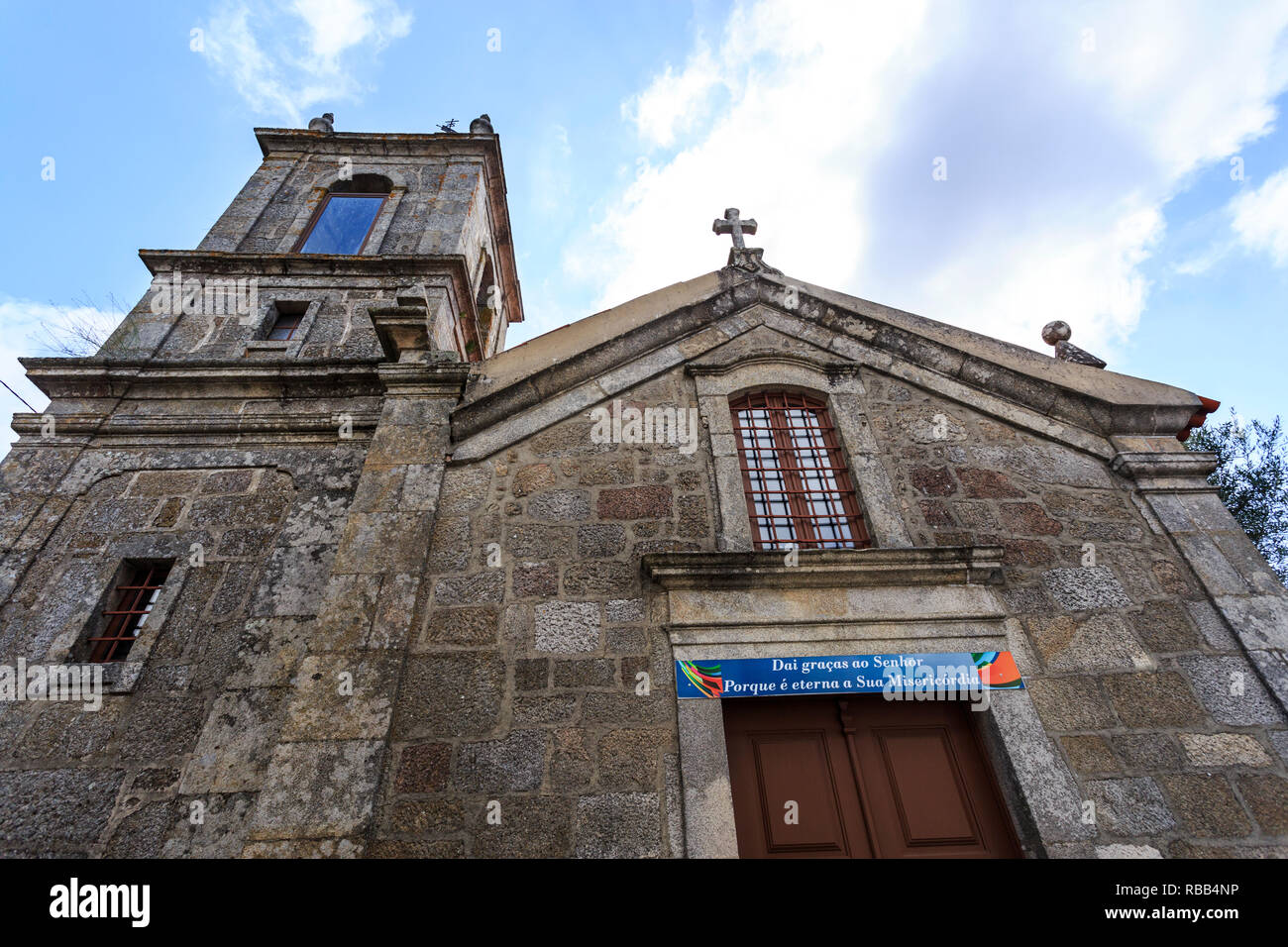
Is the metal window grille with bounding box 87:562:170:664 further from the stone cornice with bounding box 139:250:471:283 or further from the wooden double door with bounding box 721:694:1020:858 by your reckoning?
the stone cornice with bounding box 139:250:471:283

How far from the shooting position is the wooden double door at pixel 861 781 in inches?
141

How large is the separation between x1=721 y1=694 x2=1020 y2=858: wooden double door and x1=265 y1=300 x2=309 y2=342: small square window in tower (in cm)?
→ 729

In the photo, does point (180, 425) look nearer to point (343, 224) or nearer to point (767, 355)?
point (343, 224)

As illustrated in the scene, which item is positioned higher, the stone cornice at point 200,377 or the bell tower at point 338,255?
the bell tower at point 338,255

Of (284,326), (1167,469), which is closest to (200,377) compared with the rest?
(284,326)

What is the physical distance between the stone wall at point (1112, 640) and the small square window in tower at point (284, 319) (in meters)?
7.15

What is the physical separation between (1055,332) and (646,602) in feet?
17.0

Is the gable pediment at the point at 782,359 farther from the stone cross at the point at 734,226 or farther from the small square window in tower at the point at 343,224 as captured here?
the small square window in tower at the point at 343,224

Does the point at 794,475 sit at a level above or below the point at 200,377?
below

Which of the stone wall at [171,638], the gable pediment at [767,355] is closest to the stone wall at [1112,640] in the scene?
the gable pediment at [767,355]

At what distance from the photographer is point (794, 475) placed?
5180mm

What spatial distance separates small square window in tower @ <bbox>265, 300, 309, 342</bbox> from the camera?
804cm

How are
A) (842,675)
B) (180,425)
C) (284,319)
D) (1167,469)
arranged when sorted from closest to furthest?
(842,675) → (1167,469) → (180,425) → (284,319)

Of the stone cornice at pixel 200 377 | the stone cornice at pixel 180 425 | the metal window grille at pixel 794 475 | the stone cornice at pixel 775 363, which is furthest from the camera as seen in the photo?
the stone cornice at pixel 200 377
